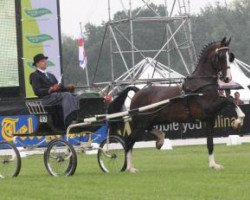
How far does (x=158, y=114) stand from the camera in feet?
49.8

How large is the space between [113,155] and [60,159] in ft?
4.01

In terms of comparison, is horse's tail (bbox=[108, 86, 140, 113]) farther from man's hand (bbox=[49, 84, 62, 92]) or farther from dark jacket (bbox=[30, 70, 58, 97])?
man's hand (bbox=[49, 84, 62, 92])

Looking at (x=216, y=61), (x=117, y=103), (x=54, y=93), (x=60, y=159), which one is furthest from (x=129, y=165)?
(x=216, y=61)

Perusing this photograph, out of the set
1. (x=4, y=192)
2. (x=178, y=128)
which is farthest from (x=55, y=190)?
(x=178, y=128)

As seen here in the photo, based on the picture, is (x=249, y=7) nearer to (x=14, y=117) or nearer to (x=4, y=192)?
(x=14, y=117)

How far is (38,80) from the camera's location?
14625 mm

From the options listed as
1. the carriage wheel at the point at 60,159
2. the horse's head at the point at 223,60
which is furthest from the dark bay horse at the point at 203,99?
the carriage wheel at the point at 60,159

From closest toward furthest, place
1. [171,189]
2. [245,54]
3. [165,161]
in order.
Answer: [171,189] → [165,161] → [245,54]

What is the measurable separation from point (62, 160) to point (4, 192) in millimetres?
2657

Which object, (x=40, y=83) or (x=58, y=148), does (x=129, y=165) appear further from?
(x=40, y=83)

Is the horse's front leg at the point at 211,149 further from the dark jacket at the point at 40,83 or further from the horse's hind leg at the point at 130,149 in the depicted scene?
the dark jacket at the point at 40,83

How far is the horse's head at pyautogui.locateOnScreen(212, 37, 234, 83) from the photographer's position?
14365 mm

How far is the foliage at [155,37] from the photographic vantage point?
96750 millimetres

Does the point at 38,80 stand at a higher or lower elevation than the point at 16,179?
higher
